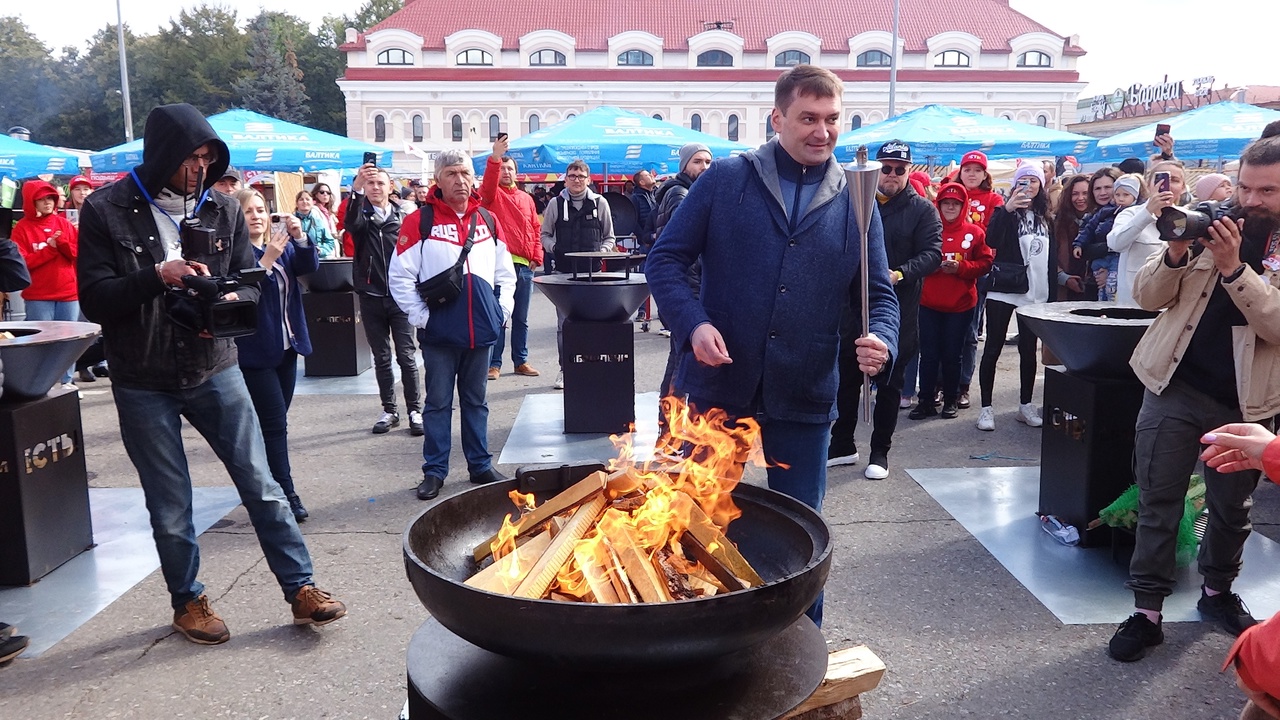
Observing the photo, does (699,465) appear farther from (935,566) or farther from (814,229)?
(935,566)

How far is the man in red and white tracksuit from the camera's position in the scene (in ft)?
17.0

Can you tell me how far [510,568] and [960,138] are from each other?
529 inches

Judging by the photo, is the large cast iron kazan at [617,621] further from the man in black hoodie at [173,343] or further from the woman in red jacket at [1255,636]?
the man in black hoodie at [173,343]

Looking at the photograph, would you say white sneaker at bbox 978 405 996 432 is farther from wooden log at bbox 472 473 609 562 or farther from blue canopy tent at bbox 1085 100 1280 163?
blue canopy tent at bbox 1085 100 1280 163

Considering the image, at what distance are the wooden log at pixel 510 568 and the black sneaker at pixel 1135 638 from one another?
2394 millimetres

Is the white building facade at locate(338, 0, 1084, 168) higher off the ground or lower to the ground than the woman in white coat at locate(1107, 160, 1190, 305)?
higher

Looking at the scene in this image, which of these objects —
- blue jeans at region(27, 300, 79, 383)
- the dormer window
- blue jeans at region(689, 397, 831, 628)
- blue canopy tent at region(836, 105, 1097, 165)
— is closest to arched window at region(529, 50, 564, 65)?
the dormer window

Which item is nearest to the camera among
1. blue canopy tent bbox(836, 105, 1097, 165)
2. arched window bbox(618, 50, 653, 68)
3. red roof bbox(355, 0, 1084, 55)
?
blue canopy tent bbox(836, 105, 1097, 165)

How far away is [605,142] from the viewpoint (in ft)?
47.1

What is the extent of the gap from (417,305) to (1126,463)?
3.75m

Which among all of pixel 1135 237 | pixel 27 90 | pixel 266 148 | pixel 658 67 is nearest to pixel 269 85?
pixel 27 90

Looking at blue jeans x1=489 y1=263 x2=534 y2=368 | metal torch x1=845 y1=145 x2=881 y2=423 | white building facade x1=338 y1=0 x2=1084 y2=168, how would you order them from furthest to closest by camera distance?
1. white building facade x1=338 y1=0 x2=1084 y2=168
2. blue jeans x1=489 y1=263 x2=534 y2=368
3. metal torch x1=845 y1=145 x2=881 y2=423

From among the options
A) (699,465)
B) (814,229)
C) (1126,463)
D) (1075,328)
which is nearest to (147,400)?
(699,465)

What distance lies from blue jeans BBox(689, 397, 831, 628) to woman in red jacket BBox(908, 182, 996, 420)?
3909 millimetres
